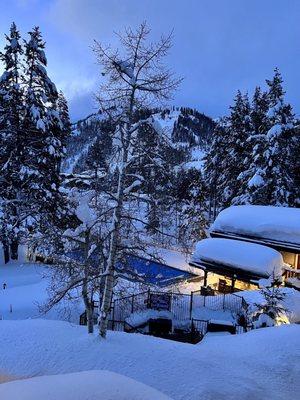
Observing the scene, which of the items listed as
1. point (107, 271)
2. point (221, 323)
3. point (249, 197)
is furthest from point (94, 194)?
point (249, 197)

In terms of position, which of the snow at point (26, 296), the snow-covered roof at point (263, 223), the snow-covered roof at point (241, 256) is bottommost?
the snow at point (26, 296)

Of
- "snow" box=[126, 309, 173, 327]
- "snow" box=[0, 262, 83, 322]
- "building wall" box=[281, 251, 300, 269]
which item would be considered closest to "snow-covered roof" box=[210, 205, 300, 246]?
"building wall" box=[281, 251, 300, 269]

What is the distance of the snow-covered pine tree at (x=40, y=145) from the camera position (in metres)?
31.0

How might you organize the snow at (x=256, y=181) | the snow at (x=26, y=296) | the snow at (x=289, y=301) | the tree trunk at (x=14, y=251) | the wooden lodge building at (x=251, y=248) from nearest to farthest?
the snow at (x=289, y=301) → the snow at (x=26, y=296) → the wooden lodge building at (x=251, y=248) → the tree trunk at (x=14, y=251) → the snow at (x=256, y=181)

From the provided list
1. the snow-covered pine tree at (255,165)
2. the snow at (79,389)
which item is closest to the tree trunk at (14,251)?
the snow-covered pine tree at (255,165)

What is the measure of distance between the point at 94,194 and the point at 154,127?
2.95 meters

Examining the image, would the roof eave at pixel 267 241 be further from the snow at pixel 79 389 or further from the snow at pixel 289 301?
the snow at pixel 79 389

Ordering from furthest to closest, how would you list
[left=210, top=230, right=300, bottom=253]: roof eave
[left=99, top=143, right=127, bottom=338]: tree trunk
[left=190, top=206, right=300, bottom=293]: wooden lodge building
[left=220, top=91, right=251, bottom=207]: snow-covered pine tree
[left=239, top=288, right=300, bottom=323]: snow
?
[left=220, top=91, right=251, bottom=207]: snow-covered pine tree → [left=210, top=230, right=300, bottom=253]: roof eave → [left=190, top=206, right=300, bottom=293]: wooden lodge building → [left=239, top=288, right=300, bottom=323]: snow → [left=99, top=143, right=127, bottom=338]: tree trunk

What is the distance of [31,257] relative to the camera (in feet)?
111

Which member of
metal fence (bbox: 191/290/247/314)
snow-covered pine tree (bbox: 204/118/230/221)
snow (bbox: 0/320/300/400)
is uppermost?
snow-covered pine tree (bbox: 204/118/230/221)

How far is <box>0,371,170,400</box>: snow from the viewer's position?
22.3 feet

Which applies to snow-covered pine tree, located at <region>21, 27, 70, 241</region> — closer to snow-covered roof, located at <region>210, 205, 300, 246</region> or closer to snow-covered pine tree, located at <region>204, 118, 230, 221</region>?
snow-covered roof, located at <region>210, 205, 300, 246</region>

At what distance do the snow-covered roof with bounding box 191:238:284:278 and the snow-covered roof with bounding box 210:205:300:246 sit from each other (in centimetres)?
166

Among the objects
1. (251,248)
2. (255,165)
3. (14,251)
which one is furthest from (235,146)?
(14,251)
